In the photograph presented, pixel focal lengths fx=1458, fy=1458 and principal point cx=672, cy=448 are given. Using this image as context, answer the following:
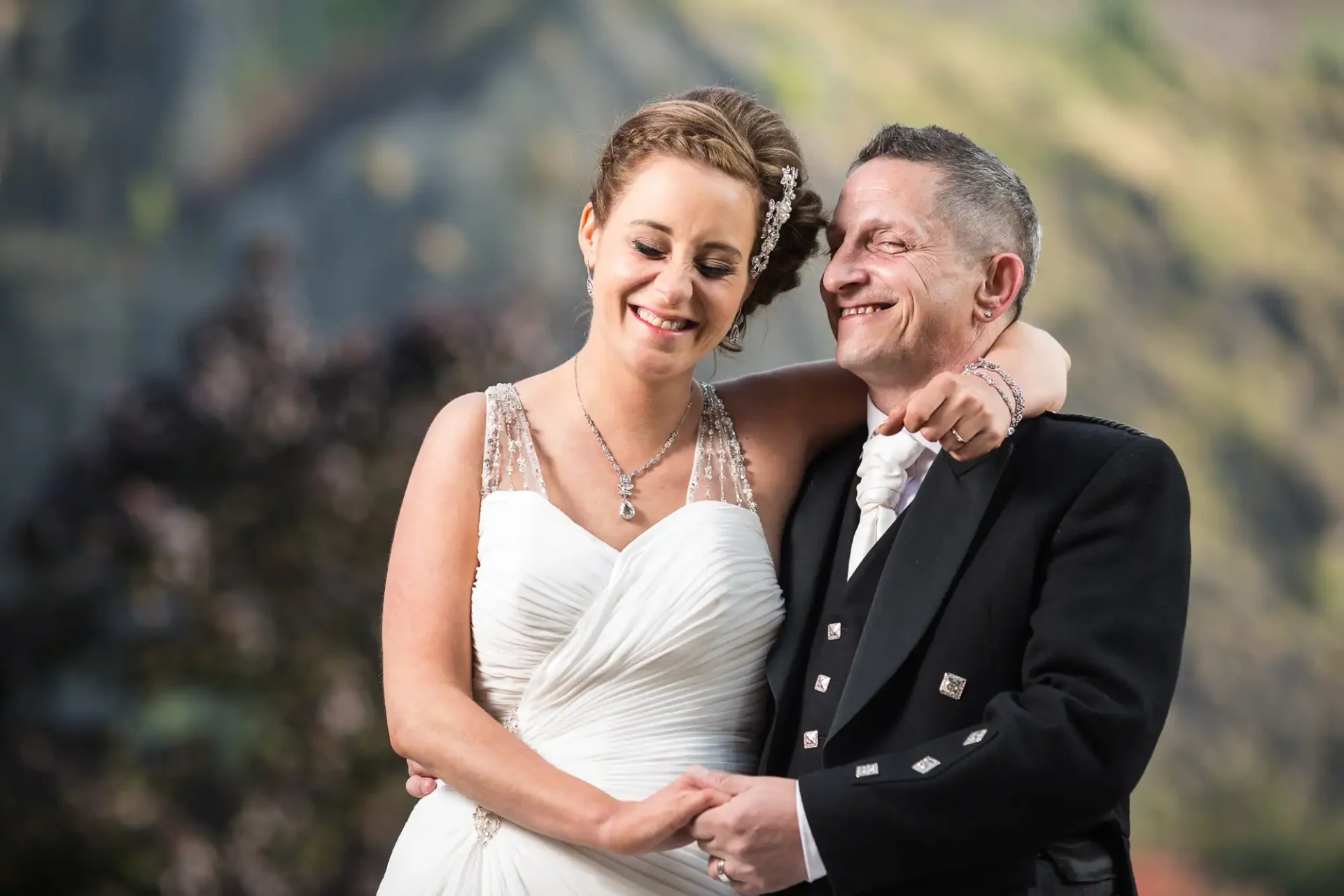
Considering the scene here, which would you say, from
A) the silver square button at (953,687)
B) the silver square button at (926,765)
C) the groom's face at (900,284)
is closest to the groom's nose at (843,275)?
the groom's face at (900,284)

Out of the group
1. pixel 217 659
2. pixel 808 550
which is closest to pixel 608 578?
pixel 808 550

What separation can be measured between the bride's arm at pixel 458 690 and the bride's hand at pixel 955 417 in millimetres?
630

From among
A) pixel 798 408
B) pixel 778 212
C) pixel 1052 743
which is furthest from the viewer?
pixel 798 408

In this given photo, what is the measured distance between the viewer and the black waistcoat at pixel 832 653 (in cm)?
231

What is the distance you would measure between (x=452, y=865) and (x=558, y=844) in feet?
0.64

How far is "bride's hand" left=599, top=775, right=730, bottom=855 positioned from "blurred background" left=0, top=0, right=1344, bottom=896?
356cm

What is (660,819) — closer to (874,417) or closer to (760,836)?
(760,836)

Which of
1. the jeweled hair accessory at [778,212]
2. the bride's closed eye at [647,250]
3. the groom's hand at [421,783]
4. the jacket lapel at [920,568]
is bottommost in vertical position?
the groom's hand at [421,783]

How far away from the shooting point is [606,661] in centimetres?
245

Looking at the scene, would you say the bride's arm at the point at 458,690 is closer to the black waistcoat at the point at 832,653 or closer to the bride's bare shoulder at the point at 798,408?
the black waistcoat at the point at 832,653

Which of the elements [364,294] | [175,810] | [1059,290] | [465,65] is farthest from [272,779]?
[1059,290]

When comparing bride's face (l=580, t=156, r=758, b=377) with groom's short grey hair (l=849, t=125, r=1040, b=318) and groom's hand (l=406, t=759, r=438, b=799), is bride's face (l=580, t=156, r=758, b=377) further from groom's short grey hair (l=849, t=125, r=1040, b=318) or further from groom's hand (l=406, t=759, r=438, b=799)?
groom's hand (l=406, t=759, r=438, b=799)

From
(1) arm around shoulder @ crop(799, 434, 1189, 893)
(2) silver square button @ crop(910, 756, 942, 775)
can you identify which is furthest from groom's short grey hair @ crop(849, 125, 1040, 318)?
(2) silver square button @ crop(910, 756, 942, 775)

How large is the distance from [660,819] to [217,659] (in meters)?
3.86
